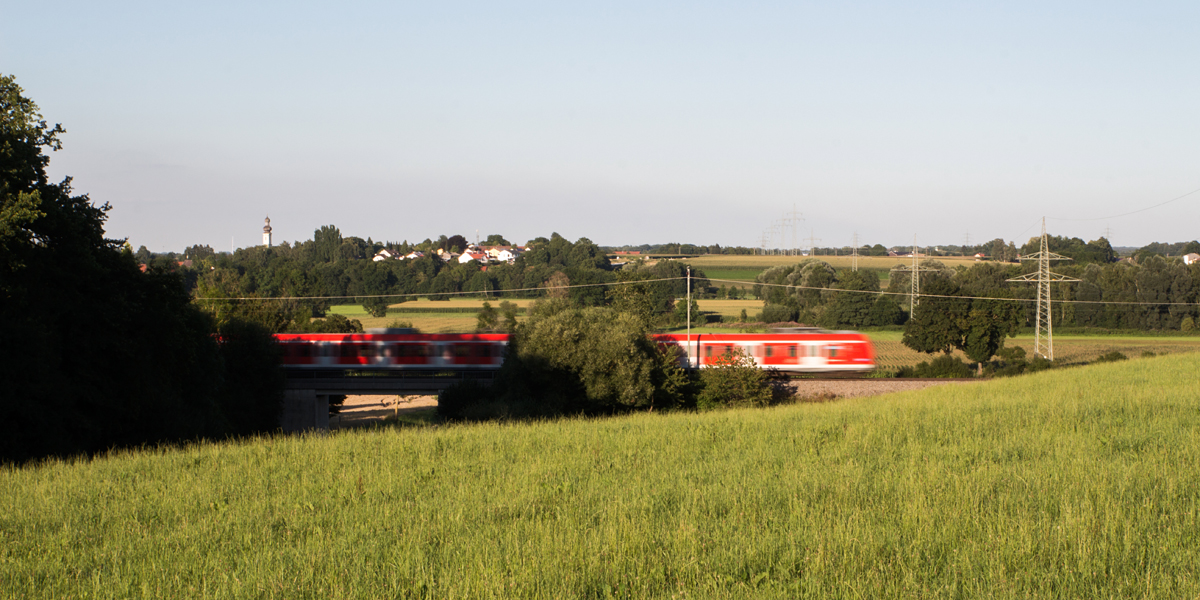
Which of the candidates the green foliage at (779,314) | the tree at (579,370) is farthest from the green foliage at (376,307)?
the tree at (579,370)

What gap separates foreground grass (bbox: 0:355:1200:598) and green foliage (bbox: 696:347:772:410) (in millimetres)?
20584

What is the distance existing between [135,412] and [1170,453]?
21.1 m

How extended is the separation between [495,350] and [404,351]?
14.4 feet

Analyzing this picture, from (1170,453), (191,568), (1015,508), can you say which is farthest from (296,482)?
(1170,453)

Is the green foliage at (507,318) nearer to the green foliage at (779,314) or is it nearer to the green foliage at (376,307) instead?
the green foliage at (376,307)

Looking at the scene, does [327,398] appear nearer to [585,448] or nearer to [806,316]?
[585,448]

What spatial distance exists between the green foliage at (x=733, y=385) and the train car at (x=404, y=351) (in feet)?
30.8

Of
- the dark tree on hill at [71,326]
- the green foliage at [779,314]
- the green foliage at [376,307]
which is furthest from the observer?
the green foliage at [376,307]

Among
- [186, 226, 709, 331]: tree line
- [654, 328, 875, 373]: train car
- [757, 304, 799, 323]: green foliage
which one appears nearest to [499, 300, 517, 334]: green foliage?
[186, 226, 709, 331]: tree line

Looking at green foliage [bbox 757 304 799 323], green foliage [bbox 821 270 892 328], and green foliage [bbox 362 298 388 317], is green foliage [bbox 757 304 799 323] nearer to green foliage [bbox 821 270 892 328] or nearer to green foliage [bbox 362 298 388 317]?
green foliage [bbox 821 270 892 328]

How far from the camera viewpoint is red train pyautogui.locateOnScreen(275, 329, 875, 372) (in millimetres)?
35750

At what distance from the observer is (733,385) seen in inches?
1305

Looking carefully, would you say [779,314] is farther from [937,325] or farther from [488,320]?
[488,320]

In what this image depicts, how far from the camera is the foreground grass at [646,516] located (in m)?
4.84
